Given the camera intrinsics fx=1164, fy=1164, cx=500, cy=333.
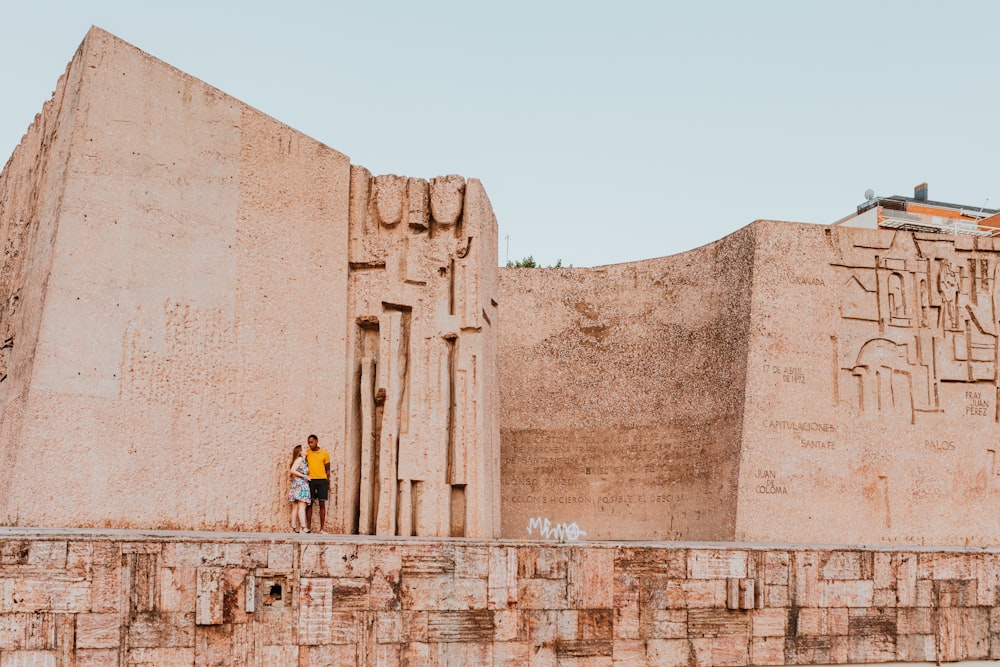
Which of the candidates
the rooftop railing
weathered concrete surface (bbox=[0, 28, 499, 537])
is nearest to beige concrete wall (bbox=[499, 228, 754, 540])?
weathered concrete surface (bbox=[0, 28, 499, 537])

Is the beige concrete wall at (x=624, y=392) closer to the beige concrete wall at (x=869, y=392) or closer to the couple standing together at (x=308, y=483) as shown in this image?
the beige concrete wall at (x=869, y=392)

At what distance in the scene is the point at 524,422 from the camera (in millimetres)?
15156

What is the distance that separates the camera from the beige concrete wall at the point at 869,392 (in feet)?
42.2

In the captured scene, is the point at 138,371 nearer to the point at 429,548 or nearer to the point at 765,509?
the point at 429,548

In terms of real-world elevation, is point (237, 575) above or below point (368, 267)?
below

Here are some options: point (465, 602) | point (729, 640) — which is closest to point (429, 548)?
point (465, 602)

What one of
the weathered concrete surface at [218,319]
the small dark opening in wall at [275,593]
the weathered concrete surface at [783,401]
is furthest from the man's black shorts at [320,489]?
the weathered concrete surface at [783,401]

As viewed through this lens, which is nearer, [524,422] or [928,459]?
[928,459]

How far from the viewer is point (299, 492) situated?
9531 mm

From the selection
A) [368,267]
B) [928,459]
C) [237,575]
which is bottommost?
[237,575]

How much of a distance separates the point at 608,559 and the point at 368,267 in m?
4.07

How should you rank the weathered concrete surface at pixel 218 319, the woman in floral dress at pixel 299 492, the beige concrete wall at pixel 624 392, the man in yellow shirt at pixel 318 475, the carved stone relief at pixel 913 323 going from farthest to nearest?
the beige concrete wall at pixel 624 392 < the carved stone relief at pixel 913 323 < the man in yellow shirt at pixel 318 475 < the woman in floral dress at pixel 299 492 < the weathered concrete surface at pixel 218 319

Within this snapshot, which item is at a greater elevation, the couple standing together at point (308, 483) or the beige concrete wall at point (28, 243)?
the beige concrete wall at point (28, 243)

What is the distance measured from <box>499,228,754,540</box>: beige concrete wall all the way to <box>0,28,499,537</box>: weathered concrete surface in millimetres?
3305
